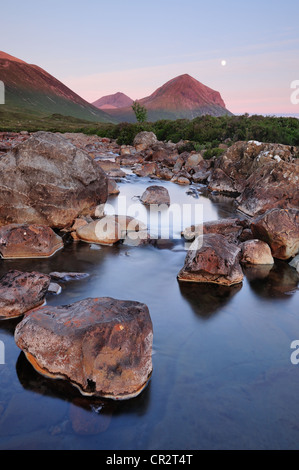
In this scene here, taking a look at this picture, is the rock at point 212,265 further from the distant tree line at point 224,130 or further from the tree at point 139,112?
the tree at point 139,112

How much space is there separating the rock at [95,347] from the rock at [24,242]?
11.9ft

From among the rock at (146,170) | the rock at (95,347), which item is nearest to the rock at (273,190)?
the rock at (146,170)

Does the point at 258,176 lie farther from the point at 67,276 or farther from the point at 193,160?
the point at 67,276

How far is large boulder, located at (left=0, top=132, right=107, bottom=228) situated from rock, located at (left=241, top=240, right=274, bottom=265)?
447 centimetres

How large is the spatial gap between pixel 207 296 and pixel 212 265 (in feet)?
2.04

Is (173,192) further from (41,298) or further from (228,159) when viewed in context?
(41,298)

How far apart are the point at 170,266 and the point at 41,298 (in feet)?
Answer: 9.75

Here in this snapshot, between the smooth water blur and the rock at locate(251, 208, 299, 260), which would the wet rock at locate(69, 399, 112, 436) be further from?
the rock at locate(251, 208, 299, 260)

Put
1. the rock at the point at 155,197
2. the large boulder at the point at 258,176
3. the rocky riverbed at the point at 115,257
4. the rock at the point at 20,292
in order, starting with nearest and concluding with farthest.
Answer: the rocky riverbed at the point at 115,257 < the rock at the point at 20,292 < the large boulder at the point at 258,176 < the rock at the point at 155,197

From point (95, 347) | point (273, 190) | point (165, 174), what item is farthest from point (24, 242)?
point (165, 174)

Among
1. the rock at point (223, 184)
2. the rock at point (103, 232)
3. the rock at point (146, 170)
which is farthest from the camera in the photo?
the rock at point (146, 170)

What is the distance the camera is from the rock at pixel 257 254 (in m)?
8.05

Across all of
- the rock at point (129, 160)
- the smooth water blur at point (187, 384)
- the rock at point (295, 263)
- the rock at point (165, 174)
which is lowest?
the smooth water blur at point (187, 384)

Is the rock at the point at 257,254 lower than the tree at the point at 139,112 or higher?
lower
